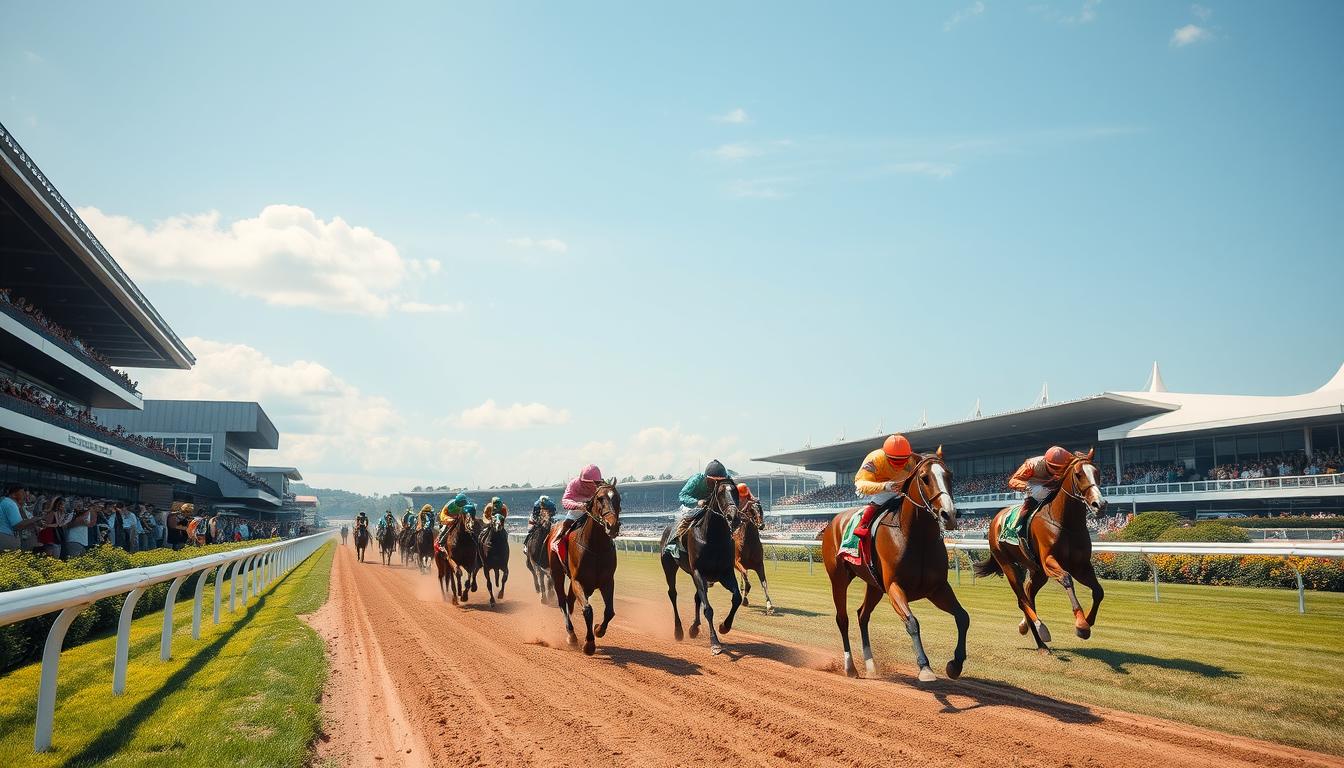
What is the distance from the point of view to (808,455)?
222ft

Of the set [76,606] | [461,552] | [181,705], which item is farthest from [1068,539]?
[461,552]

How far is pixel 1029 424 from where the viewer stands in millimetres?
46469

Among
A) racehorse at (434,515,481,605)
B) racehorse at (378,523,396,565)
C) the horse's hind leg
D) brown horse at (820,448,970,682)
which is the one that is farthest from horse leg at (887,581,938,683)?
racehorse at (378,523,396,565)

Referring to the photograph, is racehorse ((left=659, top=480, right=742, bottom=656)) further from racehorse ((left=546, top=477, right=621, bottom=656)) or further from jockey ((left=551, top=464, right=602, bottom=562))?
jockey ((left=551, top=464, right=602, bottom=562))

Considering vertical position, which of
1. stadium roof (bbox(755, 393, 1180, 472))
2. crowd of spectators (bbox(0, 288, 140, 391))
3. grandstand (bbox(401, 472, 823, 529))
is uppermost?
crowd of spectators (bbox(0, 288, 140, 391))

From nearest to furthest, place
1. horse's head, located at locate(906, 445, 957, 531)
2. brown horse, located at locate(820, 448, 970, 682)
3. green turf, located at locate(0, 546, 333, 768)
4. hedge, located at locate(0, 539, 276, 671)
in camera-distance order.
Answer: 1. green turf, located at locate(0, 546, 333, 768)
2. horse's head, located at locate(906, 445, 957, 531)
3. brown horse, located at locate(820, 448, 970, 682)
4. hedge, located at locate(0, 539, 276, 671)

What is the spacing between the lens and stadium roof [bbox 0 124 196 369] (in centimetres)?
2292

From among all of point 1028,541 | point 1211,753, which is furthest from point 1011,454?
point 1211,753

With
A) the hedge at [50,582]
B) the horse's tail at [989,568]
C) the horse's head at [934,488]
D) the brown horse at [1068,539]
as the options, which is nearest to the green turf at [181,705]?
the hedge at [50,582]

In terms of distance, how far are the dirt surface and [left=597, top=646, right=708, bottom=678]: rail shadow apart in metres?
0.04

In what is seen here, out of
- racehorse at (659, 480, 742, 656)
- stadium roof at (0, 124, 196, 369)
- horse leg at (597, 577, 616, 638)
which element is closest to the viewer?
horse leg at (597, 577, 616, 638)

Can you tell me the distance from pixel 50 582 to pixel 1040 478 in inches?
446

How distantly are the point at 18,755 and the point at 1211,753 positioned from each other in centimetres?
766

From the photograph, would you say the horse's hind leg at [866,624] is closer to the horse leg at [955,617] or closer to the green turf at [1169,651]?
the green turf at [1169,651]
